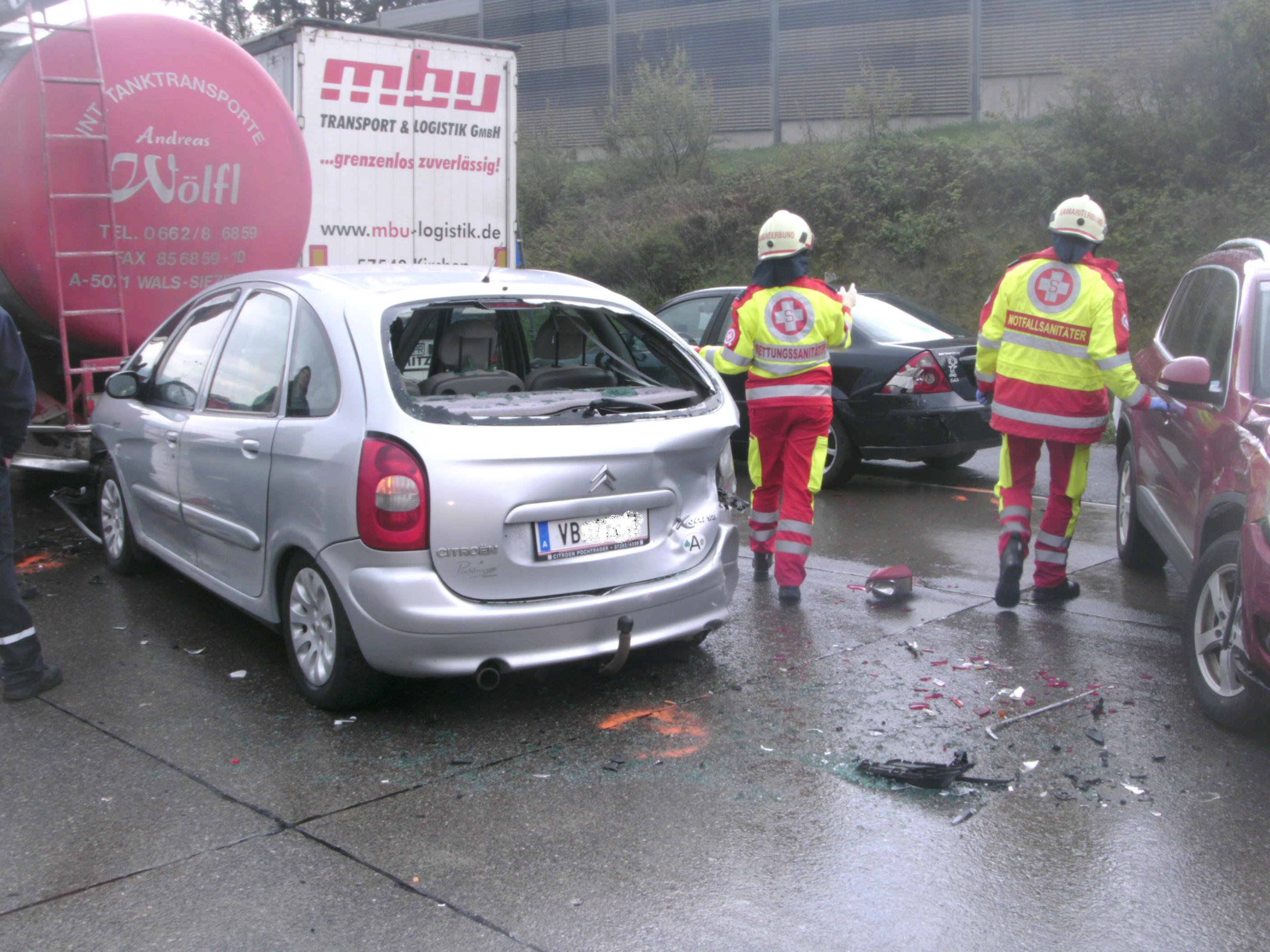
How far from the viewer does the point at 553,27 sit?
102 feet

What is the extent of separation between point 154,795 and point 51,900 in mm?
609

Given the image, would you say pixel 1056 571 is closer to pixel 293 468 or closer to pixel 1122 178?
pixel 293 468

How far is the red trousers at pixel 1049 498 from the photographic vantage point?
224 inches

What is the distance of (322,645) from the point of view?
428 cm

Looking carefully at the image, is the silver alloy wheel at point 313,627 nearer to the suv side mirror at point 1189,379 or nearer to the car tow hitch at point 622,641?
the car tow hitch at point 622,641

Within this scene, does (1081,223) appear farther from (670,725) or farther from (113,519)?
(113,519)

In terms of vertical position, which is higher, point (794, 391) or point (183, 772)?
point (794, 391)

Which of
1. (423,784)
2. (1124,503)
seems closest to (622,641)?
(423,784)

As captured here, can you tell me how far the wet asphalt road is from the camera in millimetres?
2957

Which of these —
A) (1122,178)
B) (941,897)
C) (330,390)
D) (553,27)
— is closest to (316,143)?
(330,390)

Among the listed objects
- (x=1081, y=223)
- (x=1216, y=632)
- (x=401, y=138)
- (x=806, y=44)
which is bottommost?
(x=1216, y=632)

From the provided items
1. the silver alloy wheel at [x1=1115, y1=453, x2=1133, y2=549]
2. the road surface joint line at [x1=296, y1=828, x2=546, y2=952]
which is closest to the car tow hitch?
the road surface joint line at [x1=296, y1=828, x2=546, y2=952]

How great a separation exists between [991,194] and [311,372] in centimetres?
1637

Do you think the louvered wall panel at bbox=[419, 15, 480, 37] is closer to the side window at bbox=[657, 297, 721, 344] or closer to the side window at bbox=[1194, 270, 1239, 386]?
the side window at bbox=[657, 297, 721, 344]
